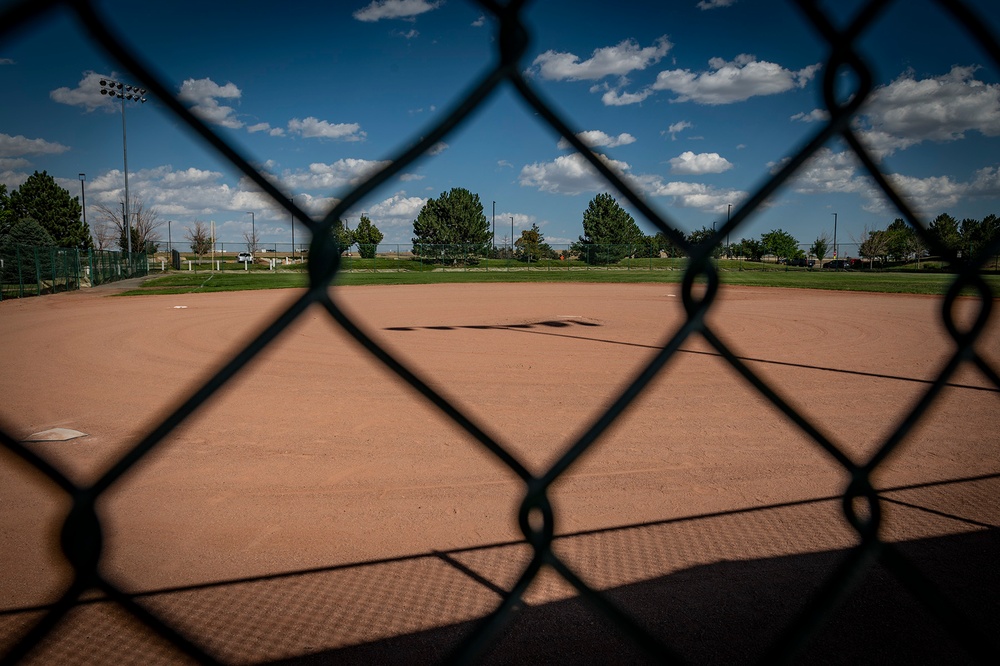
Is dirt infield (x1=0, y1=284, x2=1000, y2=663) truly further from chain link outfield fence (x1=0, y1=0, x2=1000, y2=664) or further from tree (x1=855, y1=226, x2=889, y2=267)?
tree (x1=855, y1=226, x2=889, y2=267)

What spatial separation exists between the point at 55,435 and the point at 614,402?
575 cm

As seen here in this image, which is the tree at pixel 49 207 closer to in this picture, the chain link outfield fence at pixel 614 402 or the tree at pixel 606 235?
the tree at pixel 606 235

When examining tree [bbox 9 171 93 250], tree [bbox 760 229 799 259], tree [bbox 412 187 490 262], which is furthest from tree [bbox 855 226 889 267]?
tree [bbox 9 171 93 250]

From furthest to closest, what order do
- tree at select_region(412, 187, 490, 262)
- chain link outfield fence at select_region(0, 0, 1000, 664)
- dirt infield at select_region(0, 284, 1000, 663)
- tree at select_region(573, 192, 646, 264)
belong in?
tree at select_region(412, 187, 490, 262) < tree at select_region(573, 192, 646, 264) < dirt infield at select_region(0, 284, 1000, 663) < chain link outfield fence at select_region(0, 0, 1000, 664)

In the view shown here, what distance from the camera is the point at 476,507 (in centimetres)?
377

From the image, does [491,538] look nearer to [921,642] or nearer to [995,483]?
[921,642]

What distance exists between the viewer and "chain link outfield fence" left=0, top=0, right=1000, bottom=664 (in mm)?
598

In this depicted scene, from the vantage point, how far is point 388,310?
15633 mm

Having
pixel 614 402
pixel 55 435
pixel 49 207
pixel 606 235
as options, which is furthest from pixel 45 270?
pixel 606 235

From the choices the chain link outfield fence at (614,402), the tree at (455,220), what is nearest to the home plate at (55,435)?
the chain link outfield fence at (614,402)

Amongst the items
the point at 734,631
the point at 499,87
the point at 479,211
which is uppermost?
the point at 479,211

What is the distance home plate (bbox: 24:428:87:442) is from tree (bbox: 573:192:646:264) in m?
38.5

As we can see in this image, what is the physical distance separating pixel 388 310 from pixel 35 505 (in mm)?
11939

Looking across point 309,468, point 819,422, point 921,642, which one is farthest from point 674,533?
point 819,422
